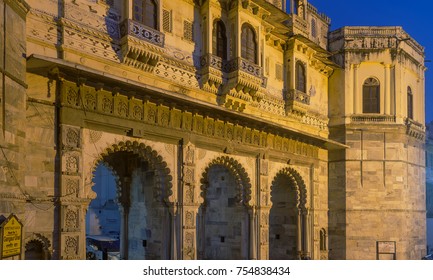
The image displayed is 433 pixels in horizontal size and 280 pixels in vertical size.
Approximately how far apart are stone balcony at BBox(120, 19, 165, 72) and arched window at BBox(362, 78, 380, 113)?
10.5 meters

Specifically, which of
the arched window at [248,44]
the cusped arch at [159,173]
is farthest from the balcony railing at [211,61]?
the cusped arch at [159,173]

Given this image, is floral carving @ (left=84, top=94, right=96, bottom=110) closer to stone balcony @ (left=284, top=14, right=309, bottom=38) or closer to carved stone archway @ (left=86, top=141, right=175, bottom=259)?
carved stone archway @ (left=86, top=141, right=175, bottom=259)

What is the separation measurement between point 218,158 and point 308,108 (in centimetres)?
543

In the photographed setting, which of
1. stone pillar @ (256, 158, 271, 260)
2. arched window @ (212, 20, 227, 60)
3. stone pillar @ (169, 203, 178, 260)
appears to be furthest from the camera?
stone pillar @ (256, 158, 271, 260)

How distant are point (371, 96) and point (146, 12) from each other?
1108 centimetres

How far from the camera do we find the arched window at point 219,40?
12.2 metres

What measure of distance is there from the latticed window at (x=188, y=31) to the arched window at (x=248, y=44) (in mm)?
1652

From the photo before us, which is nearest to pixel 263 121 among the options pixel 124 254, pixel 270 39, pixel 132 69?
pixel 270 39

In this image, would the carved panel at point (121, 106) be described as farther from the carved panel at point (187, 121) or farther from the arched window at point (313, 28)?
the arched window at point (313, 28)

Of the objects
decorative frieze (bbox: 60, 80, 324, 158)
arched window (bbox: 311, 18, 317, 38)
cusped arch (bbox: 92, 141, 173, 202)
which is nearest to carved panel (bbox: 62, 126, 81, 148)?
decorative frieze (bbox: 60, 80, 324, 158)

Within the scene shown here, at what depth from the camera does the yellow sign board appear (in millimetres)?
6055

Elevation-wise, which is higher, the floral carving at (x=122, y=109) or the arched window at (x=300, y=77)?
the arched window at (x=300, y=77)

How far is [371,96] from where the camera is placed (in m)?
17.5

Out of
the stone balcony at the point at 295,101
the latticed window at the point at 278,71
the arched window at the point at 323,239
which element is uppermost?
the latticed window at the point at 278,71
